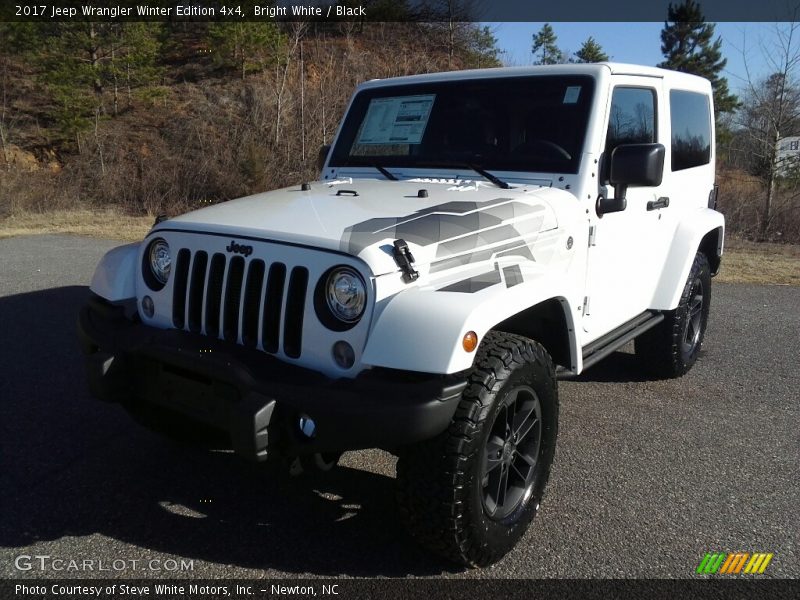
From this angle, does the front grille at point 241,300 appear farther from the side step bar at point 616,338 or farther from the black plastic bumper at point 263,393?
the side step bar at point 616,338

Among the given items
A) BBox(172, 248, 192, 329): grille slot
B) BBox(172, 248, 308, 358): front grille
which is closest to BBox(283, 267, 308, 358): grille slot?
BBox(172, 248, 308, 358): front grille

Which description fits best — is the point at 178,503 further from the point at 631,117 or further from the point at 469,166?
the point at 631,117

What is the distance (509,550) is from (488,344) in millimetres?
869

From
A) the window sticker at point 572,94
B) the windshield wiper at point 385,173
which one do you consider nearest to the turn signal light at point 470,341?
the windshield wiper at point 385,173

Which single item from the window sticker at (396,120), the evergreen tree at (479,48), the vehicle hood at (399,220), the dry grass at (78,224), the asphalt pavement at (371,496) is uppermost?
the evergreen tree at (479,48)

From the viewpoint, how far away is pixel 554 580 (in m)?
2.57

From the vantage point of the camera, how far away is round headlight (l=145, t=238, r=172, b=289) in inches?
117

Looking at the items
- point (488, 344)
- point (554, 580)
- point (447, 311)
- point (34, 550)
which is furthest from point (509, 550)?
point (34, 550)

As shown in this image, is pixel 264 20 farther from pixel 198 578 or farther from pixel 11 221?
pixel 198 578

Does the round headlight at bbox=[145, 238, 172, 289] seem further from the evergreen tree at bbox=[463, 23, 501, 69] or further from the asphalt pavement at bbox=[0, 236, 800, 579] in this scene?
the evergreen tree at bbox=[463, 23, 501, 69]

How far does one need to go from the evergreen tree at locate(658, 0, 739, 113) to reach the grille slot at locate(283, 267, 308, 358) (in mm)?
33530

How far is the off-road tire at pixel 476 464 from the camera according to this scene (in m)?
2.36

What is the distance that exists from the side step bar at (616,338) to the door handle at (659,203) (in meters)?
0.69

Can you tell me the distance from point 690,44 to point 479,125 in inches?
1316
